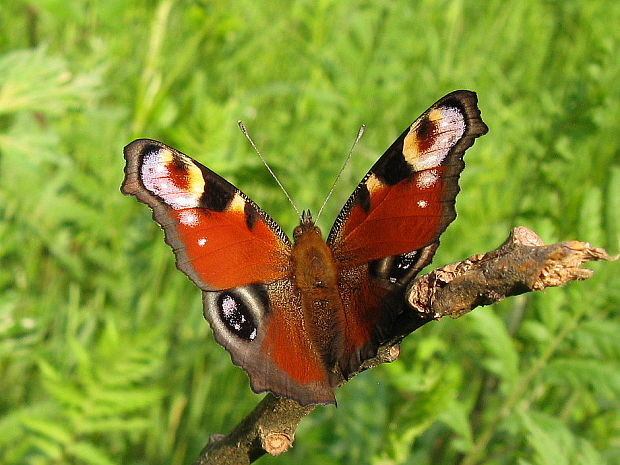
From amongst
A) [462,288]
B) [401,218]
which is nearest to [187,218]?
[401,218]

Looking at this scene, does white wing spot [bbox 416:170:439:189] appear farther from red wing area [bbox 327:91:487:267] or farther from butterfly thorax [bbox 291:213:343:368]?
butterfly thorax [bbox 291:213:343:368]

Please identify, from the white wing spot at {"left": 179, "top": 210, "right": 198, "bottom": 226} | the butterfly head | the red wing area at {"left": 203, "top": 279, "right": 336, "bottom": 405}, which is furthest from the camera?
the butterfly head

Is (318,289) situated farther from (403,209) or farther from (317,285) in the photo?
(403,209)

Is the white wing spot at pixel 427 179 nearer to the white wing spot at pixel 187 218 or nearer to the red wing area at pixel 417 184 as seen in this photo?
the red wing area at pixel 417 184

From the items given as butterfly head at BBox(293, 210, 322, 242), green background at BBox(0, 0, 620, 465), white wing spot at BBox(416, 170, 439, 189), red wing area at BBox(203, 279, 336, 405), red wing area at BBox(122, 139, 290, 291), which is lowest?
green background at BBox(0, 0, 620, 465)

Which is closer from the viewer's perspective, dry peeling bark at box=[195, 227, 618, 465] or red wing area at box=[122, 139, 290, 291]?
dry peeling bark at box=[195, 227, 618, 465]

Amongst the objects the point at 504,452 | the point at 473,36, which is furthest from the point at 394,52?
the point at 504,452

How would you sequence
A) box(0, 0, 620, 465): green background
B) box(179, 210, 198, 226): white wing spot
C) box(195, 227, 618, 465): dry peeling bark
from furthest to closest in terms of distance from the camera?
box(0, 0, 620, 465): green background → box(179, 210, 198, 226): white wing spot → box(195, 227, 618, 465): dry peeling bark

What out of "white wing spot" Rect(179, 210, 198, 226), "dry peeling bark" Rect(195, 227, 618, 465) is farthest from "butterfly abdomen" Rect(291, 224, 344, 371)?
"dry peeling bark" Rect(195, 227, 618, 465)
